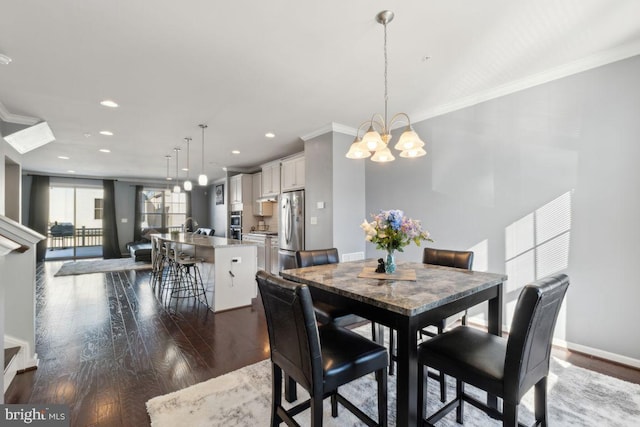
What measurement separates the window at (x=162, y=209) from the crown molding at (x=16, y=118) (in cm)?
610

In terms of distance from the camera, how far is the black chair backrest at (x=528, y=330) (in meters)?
1.13

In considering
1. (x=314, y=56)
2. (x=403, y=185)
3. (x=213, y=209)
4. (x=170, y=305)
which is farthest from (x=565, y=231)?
(x=213, y=209)

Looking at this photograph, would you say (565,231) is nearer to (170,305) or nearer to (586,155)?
(586,155)

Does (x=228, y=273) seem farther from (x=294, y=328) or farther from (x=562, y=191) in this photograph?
(x=562, y=191)

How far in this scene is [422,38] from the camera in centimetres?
216

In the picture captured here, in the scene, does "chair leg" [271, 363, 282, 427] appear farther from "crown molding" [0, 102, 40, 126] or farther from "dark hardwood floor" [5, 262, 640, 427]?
"crown molding" [0, 102, 40, 126]

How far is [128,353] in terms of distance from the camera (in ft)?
8.41

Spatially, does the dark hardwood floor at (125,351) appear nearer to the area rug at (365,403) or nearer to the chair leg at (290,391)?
the area rug at (365,403)

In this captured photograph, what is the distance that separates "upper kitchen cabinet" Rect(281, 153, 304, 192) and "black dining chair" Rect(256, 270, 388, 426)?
12.7ft

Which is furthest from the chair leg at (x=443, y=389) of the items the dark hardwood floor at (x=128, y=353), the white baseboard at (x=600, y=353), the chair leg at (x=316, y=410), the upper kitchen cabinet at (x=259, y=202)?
the upper kitchen cabinet at (x=259, y=202)

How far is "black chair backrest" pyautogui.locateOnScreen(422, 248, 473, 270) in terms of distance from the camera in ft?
7.61

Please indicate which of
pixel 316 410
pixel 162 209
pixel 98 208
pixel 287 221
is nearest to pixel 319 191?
pixel 287 221

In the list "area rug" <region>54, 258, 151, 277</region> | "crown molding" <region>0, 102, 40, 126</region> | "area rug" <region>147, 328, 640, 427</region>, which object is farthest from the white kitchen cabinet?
"area rug" <region>147, 328, 640, 427</region>

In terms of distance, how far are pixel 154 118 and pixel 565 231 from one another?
500 centimetres
